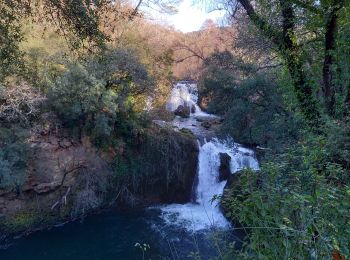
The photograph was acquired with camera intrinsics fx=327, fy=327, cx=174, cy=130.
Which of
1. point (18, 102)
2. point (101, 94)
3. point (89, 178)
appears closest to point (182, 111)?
point (101, 94)

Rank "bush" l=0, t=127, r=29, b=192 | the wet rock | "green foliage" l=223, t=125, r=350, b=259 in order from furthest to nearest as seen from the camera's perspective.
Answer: the wet rock < "bush" l=0, t=127, r=29, b=192 < "green foliage" l=223, t=125, r=350, b=259

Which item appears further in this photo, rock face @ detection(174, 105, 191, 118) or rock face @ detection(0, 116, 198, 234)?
rock face @ detection(174, 105, 191, 118)

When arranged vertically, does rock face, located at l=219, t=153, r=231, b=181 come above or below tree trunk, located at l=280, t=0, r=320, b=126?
below

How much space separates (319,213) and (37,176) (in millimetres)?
10885

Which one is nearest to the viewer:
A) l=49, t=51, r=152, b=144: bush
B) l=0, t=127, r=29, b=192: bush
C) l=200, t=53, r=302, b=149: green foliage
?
l=0, t=127, r=29, b=192: bush

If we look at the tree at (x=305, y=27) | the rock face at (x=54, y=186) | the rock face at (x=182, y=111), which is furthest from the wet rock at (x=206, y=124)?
the tree at (x=305, y=27)

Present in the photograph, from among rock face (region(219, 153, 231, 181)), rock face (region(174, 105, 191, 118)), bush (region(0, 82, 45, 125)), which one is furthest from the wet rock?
bush (region(0, 82, 45, 125))

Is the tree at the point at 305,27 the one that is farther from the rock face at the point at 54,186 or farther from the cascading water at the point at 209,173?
the rock face at the point at 54,186

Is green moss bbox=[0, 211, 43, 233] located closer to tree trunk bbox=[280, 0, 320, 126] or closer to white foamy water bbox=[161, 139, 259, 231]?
white foamy water bbox=[161, 139, 259, 231]

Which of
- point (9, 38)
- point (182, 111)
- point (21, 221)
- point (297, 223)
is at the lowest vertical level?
point (21, 221)

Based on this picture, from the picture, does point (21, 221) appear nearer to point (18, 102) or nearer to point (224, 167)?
point (18, 102)

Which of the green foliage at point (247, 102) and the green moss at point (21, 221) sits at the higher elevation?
the green foliage at point (247, 102)

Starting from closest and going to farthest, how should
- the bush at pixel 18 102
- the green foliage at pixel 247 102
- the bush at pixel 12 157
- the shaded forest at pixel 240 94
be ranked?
the shaded forest at pixel 240 94 < the bush at pixel 12 157 < the bush at pixel 18 102 < the green foliage at pixel 247 102

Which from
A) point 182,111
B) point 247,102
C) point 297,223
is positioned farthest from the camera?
A: point 182,111
